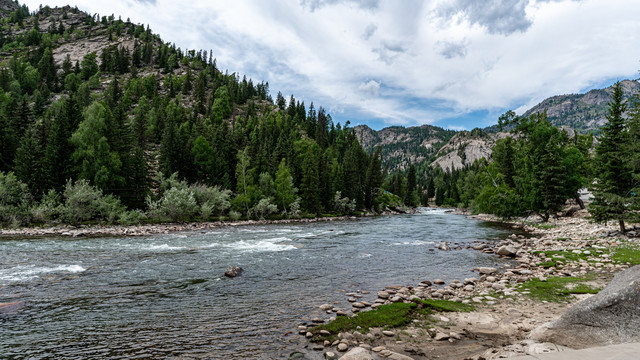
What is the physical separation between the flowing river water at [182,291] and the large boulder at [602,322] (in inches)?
244

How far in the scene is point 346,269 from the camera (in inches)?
704

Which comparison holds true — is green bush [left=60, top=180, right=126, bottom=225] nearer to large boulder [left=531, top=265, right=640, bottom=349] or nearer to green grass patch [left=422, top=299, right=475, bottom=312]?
green grass patch [left=422, top=299, right=475, bottom=312]

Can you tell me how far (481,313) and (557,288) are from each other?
5.17m

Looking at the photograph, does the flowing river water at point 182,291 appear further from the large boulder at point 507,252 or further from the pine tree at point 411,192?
the pine tree at point 411,192

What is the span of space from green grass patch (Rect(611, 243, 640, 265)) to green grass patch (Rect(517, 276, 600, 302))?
4371mm

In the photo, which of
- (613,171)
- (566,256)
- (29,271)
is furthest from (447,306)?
(613,171)

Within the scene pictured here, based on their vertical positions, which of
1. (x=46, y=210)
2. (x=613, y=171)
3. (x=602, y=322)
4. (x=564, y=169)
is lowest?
(x=602, y=322)

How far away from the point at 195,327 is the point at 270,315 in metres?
2.54

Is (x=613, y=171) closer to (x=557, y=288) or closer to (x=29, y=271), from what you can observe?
(x=557, y=288)

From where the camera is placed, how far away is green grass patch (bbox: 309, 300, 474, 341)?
9133 millimetres

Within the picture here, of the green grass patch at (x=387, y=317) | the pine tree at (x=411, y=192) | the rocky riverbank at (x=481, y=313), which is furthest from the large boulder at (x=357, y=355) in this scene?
the pine tree at (x=411, y=192)

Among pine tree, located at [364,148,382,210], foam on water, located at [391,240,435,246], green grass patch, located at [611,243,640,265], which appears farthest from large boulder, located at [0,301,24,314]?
pine tree, located at [364,148,382,210]

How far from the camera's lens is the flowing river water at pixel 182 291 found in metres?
8.50

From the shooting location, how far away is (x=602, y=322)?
7.08m
